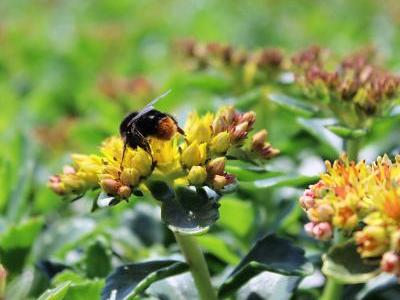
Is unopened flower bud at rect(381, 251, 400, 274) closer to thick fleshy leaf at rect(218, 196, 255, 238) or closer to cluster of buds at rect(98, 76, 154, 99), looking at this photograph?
thick fleshy leaf at rect(218, 196, 255, 238)

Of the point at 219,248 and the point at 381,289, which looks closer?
the point at 381,289

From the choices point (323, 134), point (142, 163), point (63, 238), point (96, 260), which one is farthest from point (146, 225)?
point (142, 163)

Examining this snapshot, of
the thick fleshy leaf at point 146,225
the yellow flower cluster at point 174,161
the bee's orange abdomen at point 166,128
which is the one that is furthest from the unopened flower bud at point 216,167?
the thick fleshy leaf at point 146,225

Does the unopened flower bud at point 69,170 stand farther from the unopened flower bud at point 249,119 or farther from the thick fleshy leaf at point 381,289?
the thick fleshy leaf at point 381,289

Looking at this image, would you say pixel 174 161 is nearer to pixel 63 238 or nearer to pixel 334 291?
pixel 334 291

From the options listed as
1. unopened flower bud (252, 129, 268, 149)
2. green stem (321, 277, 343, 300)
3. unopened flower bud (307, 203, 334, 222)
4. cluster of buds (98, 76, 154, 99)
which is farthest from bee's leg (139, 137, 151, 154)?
cluster of buds (98, 76, 154, 99)

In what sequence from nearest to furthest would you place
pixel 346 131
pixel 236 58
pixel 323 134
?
1. pixel 346 131
2. pixel 323 134
3. pixel 236 58

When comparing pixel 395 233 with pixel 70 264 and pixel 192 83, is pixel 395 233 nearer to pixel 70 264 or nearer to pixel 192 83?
pixel 70 264
